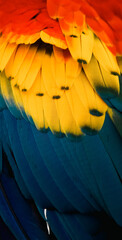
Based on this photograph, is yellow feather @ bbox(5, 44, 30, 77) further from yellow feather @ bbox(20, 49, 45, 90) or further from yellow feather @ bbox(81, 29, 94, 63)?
yellow feather @ bbox(81, 29, 94, 63)

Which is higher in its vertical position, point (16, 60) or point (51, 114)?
point (16, 60)

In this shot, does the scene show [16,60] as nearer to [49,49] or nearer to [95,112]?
[49,49]

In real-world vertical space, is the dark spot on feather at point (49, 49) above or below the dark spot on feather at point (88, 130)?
above

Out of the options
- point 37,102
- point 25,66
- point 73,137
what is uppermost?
point 25,66

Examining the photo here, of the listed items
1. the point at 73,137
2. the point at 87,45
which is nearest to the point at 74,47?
the point at 87,45

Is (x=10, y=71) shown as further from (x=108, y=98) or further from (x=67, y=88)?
(x=108, y=98)

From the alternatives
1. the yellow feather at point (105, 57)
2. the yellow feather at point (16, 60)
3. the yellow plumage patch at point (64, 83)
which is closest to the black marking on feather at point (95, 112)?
the yellow plumage patch at point (64, 83)

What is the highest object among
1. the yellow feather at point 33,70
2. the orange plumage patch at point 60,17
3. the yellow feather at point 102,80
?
the orange plumage patch at point 60,17

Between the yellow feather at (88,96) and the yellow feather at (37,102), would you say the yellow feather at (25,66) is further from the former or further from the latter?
the yellow feather at (88,96)

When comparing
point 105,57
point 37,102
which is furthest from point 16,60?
point 105,57

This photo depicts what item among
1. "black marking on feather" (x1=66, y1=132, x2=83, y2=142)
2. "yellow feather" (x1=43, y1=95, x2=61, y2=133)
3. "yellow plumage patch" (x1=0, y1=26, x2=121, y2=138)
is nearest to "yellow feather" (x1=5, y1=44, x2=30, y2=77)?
"yellow plumage patch" (x1=0, y1=26, x2=121, y2=138)
